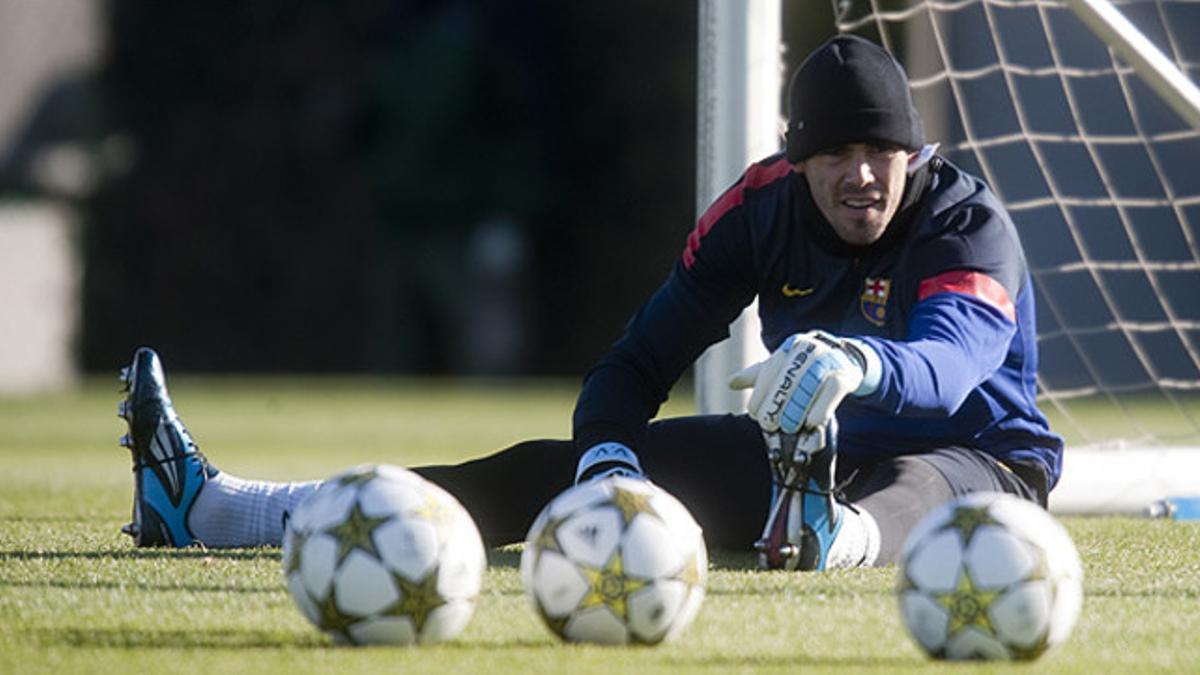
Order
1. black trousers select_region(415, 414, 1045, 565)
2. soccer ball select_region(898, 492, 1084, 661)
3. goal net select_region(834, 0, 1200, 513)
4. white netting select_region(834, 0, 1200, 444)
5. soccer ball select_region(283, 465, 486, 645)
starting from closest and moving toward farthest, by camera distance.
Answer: soccer ball select_region(898, 492, 1084, 661) < soccer ball select_region(283, 465, 486, 645) < black trousers select_region(415, 414, 1045, 565) < goal net select_region(834, 0, 1200, 513) < white netting select_region(834, 0, 1200, 444)

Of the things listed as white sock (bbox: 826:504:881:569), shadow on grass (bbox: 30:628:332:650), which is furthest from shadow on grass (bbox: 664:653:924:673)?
white sock (bbox: 826:504:881:569)

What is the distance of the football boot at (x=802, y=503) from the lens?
4.65m

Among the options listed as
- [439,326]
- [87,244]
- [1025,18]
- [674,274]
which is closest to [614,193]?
[439,326]

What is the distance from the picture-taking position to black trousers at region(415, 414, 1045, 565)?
211 inches

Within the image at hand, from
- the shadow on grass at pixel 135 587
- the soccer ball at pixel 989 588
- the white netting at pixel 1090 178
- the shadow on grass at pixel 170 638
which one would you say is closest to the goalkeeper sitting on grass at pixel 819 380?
the shadow on grass at pixel 135 587

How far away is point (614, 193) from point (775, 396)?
860 inches

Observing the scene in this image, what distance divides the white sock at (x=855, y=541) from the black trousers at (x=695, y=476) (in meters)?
0.26

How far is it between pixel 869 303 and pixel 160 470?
1920 mm

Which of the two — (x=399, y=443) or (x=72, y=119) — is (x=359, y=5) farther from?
(x=399, y=443)

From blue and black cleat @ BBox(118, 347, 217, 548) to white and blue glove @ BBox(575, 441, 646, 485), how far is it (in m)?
1.08

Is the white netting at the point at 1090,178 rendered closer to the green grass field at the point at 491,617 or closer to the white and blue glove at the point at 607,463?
the green grass field at the point at 491,617

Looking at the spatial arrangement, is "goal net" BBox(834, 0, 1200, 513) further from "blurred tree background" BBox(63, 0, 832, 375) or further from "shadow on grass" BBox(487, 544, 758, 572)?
"blurred tree background" BBox(63, 0, 832, 375)

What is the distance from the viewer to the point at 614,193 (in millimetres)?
26266

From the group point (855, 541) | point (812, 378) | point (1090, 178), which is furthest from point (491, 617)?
point (1090, 178)
